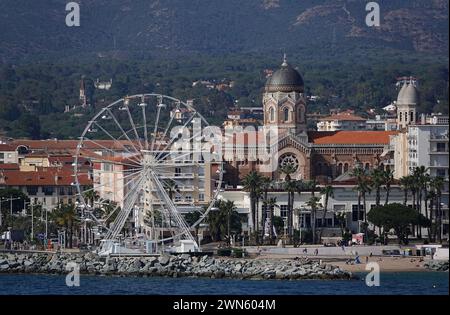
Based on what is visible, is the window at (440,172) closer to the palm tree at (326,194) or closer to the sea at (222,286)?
the palm tree at (326,194)

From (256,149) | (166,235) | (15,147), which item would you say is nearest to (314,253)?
(166,235)

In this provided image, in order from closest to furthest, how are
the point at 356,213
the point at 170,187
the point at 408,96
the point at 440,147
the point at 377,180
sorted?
the point at 170,187 < the point at 377,180 < the point at 356,213 < the point at 440,147 < the point at 408,96

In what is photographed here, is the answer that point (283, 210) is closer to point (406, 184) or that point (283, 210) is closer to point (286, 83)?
point (406, 184)

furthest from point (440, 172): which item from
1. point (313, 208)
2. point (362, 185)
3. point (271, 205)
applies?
point (271, 205)

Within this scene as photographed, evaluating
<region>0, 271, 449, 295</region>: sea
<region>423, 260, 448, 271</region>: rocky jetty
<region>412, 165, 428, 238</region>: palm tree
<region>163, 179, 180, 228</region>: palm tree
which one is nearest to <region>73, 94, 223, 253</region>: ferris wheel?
<region>163, 179, 180, 228</region>: palm tree

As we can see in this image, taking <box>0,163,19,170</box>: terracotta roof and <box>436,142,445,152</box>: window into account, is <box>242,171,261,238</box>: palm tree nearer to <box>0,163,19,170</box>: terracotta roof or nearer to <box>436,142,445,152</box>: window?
→ <box>436,142,445,152</box>: window
